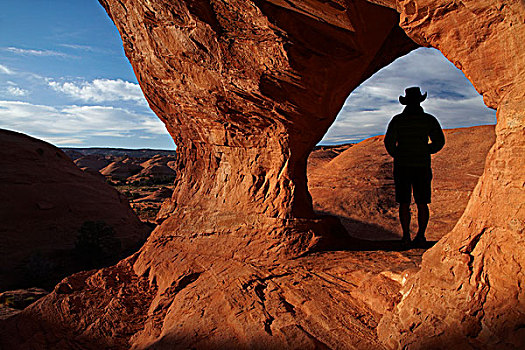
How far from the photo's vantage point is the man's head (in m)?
4.26

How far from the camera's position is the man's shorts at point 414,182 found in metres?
4.37

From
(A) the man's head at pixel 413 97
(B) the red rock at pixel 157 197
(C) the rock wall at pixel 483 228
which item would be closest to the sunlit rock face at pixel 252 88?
(A) the man's head at pixel 413 97

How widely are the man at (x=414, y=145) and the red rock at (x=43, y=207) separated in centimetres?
995

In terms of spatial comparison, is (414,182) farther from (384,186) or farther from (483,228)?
(384,186)

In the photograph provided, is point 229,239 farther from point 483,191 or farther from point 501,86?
point 501,86

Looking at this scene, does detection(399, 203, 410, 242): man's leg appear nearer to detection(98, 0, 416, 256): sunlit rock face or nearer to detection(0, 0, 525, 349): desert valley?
detection(0, 0, 525, 349): desert valley

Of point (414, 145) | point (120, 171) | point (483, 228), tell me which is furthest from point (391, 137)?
point (120, 171)

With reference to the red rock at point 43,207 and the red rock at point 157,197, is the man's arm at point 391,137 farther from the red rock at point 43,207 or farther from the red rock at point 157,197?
the red rock at point 157,197

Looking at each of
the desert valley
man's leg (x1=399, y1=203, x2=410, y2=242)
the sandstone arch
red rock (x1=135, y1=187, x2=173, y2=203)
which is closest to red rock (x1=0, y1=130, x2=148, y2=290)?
the desert valley

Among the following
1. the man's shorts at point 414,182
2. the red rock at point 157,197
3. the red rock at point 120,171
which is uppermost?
the man's shorts at point 414,182

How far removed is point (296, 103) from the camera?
4.56 meters

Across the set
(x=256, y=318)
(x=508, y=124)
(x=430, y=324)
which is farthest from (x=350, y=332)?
(x=508, y=124)

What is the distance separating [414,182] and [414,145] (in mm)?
524

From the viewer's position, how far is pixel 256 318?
3.20 metres
